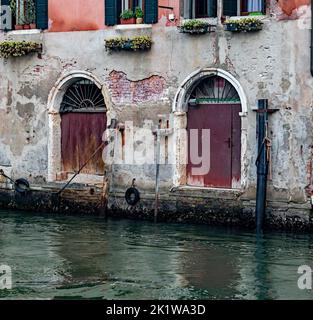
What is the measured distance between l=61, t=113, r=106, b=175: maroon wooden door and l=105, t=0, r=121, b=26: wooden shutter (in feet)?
4.79

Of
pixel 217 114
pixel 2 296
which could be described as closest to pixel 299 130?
pixel 217 114

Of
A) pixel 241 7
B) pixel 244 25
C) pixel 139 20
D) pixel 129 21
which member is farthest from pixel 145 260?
pixel 129 21

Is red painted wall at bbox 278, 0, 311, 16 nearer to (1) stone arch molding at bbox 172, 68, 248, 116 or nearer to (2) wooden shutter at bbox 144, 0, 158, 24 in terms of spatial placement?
(1) stone arch molding at bbox 172, 68, 248, 116

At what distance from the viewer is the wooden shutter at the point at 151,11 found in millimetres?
15891

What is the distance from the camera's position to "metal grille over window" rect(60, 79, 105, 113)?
1700 centimetres

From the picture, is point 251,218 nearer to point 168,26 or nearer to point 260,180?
point 260,180

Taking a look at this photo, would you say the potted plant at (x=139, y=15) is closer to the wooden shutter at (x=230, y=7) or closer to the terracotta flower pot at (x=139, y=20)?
the terracotta flower pot at (x=139, y=20)

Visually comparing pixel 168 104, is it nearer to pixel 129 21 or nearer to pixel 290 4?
pixel 129 21

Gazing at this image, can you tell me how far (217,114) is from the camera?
15.6 meters

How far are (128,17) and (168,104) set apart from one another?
58.5 inches

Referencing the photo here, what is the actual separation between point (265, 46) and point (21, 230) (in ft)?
13.9

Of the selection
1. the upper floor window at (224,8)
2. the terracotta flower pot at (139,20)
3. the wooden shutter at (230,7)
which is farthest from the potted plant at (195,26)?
the terracotta flower pot at (139,20)

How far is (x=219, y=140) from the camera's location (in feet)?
51.2

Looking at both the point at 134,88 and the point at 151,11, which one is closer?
the point at 151,11
